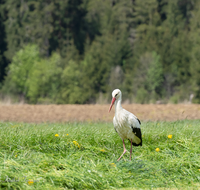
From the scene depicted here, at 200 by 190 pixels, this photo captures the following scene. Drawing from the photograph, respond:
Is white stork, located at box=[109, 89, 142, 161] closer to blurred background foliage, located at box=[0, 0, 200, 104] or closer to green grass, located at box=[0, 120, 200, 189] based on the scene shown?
green grass, located at box=[0, 120, 200, 189]

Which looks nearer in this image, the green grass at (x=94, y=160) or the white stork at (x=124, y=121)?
the green grass at (x=94, y=160)

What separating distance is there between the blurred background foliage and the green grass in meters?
18.8

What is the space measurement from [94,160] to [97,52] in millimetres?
25396

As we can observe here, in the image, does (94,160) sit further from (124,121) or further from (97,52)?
(97,52)

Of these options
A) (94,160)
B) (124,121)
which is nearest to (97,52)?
(94,160)

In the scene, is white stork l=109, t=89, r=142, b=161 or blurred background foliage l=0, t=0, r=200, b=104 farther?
blurred background foliage l=0, t=0, r=200, b=104

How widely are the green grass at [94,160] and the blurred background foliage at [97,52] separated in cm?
1877

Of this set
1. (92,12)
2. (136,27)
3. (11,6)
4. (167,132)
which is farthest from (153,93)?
(167,132)

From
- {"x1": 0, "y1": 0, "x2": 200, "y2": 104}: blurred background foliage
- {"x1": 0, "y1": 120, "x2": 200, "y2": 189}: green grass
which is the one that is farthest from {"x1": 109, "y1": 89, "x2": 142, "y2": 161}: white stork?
{"x1": 0, "y1": 0, "x2": 200, "y2": 104}: blurred background foliage

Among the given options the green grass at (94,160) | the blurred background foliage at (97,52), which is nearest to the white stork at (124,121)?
the green grass at (94,160)

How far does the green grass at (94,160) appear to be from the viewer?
4570mm

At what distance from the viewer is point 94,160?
230 inches

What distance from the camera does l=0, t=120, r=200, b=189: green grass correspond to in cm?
457

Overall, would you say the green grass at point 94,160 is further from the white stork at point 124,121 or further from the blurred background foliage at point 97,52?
the blurred background foliage at point 97,52
